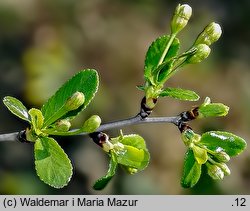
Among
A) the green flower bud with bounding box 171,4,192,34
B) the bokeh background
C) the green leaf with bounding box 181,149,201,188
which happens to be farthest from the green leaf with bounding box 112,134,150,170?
the bokeh background

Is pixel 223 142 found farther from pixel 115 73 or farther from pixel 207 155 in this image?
pixel 115 73

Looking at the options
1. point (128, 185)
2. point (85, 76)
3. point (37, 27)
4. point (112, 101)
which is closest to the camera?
point (85, 76)

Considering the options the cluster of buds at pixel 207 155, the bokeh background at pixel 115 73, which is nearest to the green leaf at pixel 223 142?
the cluster of buds at pixel 207 155

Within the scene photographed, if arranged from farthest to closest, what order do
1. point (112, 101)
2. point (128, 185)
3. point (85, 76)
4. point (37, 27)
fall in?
point (37, 27) < point (112, 101) < point (128, 185) < point (85, 76)

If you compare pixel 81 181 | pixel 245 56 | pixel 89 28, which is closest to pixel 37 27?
pixel 89 28

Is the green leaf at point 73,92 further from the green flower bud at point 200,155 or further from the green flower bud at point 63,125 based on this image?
the green flower bud at point 200,155

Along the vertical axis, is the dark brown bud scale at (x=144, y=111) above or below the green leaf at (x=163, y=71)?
below

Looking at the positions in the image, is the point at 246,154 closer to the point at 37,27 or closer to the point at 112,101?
the point at 112,101
